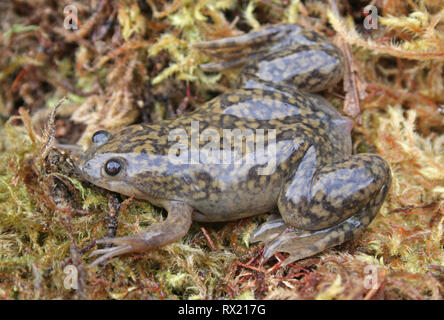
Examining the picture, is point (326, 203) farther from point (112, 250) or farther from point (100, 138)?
point (100, 138)

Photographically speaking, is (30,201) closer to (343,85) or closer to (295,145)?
(295,145)

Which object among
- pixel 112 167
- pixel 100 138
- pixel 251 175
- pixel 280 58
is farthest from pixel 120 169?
→ pixel 280 58

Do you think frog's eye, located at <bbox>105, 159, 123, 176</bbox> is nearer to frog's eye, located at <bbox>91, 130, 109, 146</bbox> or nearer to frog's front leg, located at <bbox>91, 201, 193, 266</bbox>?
frog's eye, located at <bbox>91, 130, 109, 146</bbox>

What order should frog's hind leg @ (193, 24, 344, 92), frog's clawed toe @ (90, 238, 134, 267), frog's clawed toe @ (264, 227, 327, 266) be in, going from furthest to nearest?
frog's hind leg @ (193, 24, 344, 92), frog's clawed toe @ (264, 227, 327, 266), frog's clawed toe @ (90, 238, 134, 267)

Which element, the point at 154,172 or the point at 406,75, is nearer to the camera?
the point at 154,172

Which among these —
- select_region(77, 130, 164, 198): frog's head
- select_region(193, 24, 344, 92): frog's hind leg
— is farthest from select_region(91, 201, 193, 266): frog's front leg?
select_region(193, 24, 344, 92): frog's hind leg

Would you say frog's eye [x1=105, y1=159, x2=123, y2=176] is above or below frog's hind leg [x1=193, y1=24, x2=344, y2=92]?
below

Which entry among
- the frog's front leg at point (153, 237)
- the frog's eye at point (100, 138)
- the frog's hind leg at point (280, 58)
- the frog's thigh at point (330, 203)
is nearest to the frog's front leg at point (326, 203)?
the frog's thigh at point (330, 203)

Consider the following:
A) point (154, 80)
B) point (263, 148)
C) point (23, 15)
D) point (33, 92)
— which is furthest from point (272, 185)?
point (23, 15)
